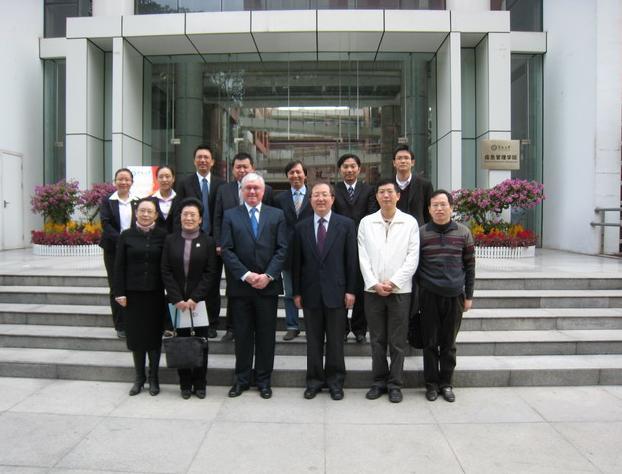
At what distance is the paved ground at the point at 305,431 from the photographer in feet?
10.9

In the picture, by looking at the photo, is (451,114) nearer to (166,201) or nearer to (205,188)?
(205,188)

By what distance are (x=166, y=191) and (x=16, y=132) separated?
10.6 metres

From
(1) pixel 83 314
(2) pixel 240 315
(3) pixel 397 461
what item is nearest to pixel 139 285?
(2) pixel 240 315

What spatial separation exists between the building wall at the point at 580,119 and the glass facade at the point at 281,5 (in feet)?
10.9

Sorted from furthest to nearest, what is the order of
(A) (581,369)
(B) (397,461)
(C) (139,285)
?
1. (A) (581,369)
2. (C) (139,285)
3. (B) (397,461)

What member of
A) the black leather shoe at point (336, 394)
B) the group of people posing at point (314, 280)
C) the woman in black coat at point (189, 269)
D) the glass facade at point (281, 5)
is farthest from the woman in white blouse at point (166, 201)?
the glass facade at point (281, 5)

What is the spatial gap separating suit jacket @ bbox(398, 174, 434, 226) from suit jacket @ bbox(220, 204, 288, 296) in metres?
1.46

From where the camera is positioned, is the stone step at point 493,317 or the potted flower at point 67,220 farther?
the potted flower at point 67,220

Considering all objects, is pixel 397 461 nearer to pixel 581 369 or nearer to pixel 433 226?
pixel 433 226

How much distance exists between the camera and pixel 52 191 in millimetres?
11648

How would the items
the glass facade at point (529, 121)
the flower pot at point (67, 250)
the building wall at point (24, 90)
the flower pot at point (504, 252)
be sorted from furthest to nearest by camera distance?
the glass facade at point (529, 121), the building wall at point (24, 90), the flower pot at point (67, 250), the flower pot at point (504, 252)

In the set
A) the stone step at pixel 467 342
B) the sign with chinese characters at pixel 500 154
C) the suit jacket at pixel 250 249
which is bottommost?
the stone step at pixel 467 342

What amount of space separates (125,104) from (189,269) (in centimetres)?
984

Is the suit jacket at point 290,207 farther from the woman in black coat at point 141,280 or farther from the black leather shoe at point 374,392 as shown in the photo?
the black leather shoe at point 374,392
